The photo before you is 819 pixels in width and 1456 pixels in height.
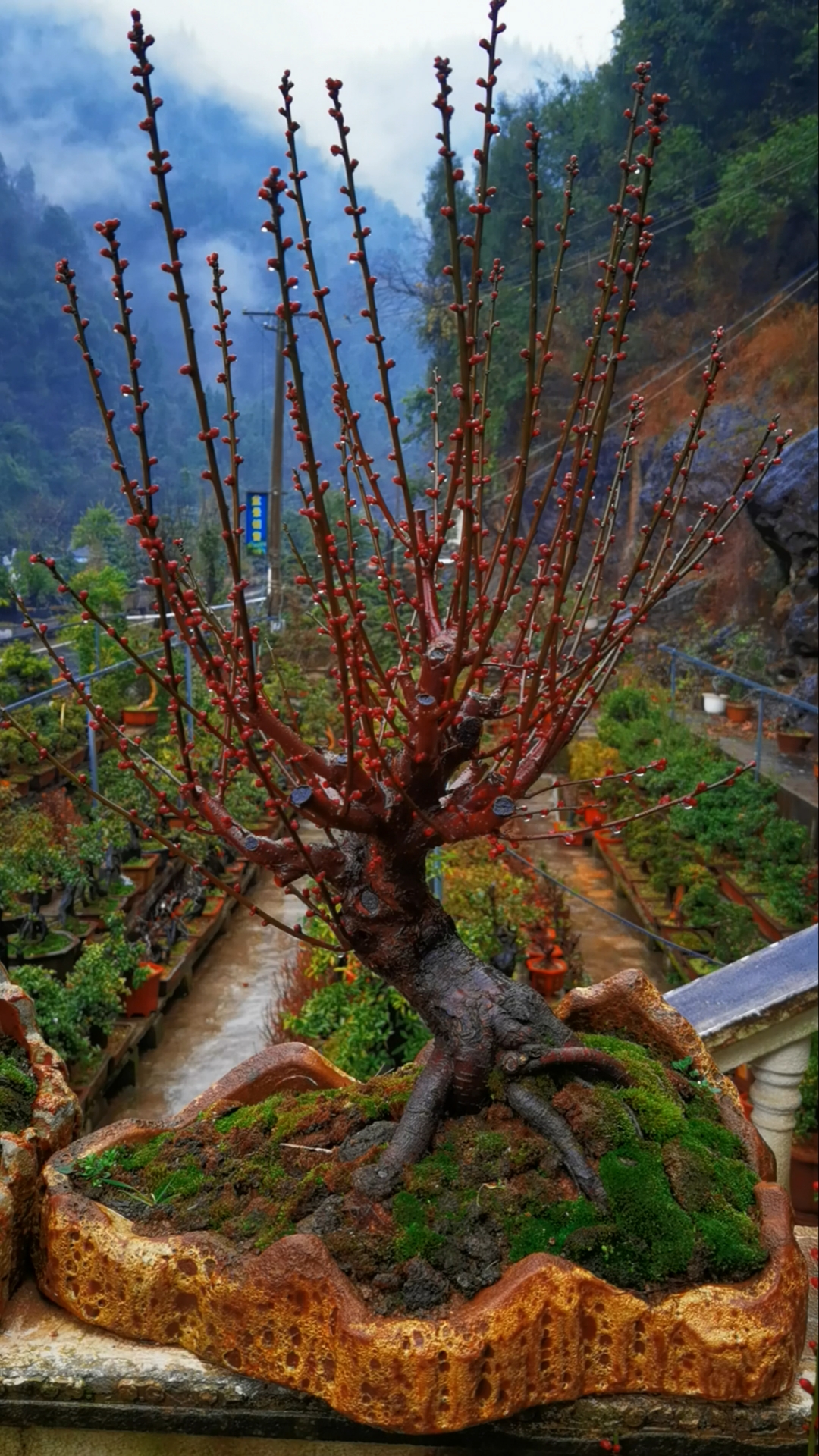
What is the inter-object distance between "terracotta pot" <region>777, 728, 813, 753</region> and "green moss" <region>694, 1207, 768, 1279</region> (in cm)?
733

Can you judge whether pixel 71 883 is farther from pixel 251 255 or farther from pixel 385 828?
pixel 251 255

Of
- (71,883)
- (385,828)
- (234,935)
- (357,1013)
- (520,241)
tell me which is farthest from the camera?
(520,241)

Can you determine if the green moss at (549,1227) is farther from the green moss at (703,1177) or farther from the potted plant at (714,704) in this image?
the potted plant at (714,704)

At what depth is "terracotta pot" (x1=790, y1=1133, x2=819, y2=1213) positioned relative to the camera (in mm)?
3266

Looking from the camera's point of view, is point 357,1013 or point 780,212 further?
point 780,212

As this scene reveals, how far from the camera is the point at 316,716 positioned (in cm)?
1072

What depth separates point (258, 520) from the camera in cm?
1366

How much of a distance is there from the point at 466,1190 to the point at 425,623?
2.91 feet

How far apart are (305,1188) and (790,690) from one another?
36.6ft

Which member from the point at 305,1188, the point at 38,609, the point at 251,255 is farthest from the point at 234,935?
the point at 251,255

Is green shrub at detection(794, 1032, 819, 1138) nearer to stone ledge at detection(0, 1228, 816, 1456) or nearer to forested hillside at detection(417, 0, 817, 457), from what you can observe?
stone ledge at detection(0, 1228, 816, 1456)

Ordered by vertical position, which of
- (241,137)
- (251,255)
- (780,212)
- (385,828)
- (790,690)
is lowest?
(790,690)

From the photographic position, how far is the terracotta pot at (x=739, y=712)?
33.3 ft

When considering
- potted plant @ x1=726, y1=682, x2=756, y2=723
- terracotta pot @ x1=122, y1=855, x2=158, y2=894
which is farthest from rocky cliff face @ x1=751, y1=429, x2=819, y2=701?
terracotta pot @ x1=122, y1=855, x2=158, y2=894
